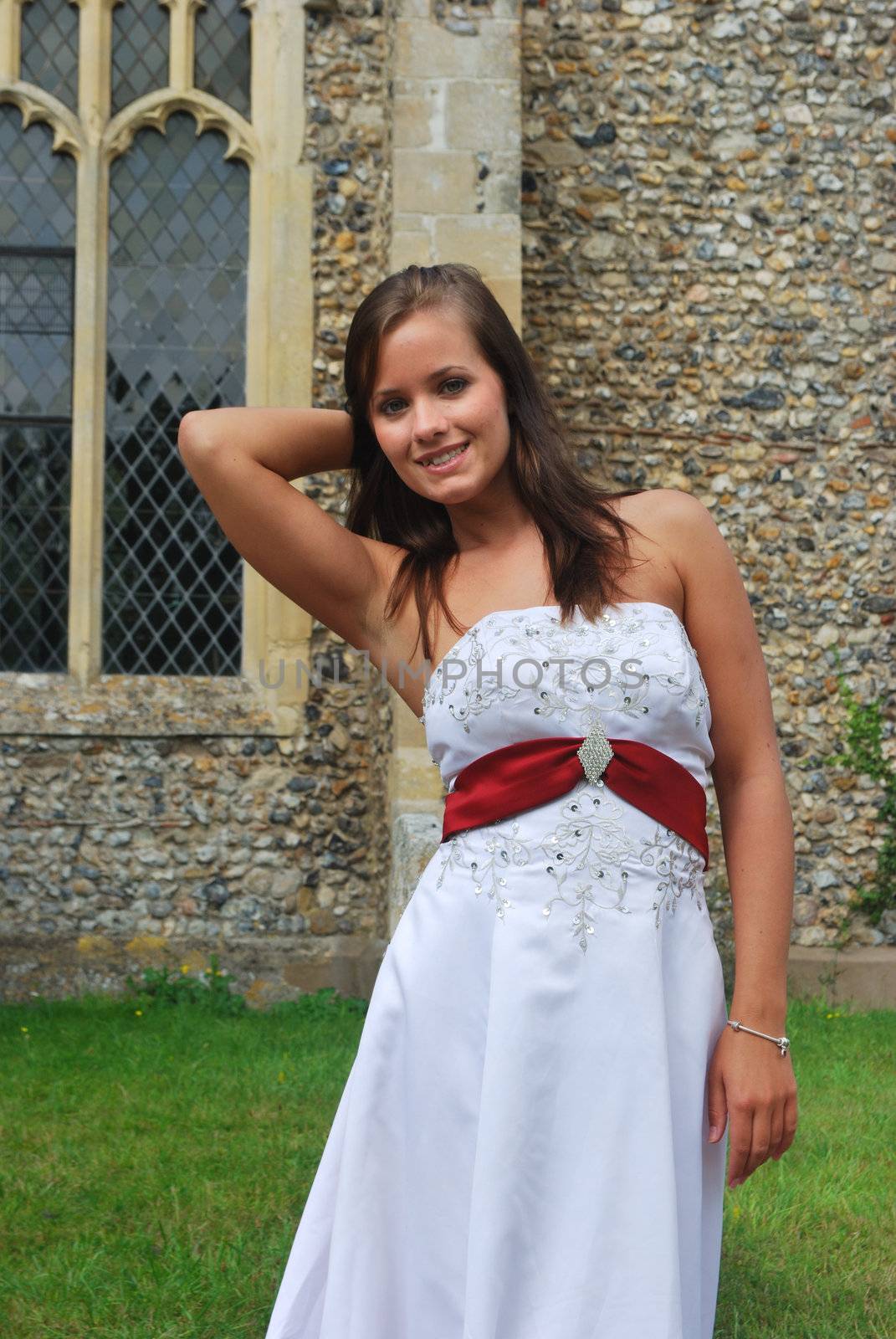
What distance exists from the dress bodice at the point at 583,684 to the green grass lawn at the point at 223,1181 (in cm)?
182

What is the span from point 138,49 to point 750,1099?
21.9ft

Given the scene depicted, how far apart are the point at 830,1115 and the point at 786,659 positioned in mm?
2862

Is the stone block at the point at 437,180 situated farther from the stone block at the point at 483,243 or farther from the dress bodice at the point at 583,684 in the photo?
the dress bodice at the point at 583,684

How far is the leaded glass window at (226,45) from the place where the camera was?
6820 mm

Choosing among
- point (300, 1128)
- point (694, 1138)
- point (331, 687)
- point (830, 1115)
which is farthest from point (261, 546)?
point (331, 687)

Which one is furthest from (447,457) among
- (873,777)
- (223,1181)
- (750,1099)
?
(873,777)

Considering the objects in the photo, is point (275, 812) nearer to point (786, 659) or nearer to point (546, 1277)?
point (786, 659)

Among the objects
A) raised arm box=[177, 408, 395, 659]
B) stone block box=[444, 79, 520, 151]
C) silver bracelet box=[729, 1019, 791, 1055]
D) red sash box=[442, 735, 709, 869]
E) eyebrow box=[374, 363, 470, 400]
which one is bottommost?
silver bracelet box=[729, 1019, 791, 1055]

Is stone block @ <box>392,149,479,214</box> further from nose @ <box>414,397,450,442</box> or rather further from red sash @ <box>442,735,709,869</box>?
red sash @ <box>442,735,709,869</box>

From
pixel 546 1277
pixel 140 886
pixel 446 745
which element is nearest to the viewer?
pixel 546 1277

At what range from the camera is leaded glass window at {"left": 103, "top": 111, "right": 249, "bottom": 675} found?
6.83 metres

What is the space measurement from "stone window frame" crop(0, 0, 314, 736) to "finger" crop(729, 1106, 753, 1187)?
5.21m

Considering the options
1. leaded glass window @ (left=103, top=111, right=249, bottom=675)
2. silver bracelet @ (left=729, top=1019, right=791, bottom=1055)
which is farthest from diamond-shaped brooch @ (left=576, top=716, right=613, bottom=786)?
leaded glass window @ (left=103, top=111, right=249, bottom=675)

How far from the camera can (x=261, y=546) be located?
1.83 meters
